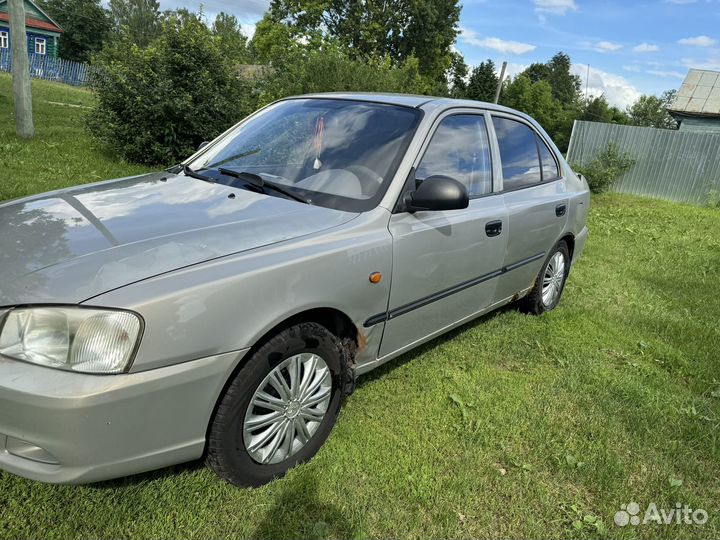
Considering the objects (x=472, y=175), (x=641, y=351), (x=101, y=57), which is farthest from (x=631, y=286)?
(x=101, y=57)

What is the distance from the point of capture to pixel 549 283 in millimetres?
4758

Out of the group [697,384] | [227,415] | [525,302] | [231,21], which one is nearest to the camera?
[227,415]

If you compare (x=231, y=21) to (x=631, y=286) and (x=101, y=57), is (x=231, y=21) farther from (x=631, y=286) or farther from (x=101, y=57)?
(x=631, y=286)

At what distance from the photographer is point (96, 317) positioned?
1.79 m

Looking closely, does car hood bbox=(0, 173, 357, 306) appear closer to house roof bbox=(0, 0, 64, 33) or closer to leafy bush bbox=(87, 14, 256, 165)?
leafy bush bbox=(87, 14, 256, 165)

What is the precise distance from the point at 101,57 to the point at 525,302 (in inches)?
365

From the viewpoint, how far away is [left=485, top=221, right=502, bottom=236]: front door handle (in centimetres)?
338

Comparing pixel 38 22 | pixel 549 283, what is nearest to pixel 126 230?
pixel 549 283

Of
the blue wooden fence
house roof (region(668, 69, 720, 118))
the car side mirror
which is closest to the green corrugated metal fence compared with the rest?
house roof (region(668, 69, 720, 118))

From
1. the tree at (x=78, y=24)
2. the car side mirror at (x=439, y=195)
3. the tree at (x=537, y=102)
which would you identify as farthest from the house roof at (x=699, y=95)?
the tree at (x=78, y=24)

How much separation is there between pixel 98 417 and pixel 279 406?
0.77m

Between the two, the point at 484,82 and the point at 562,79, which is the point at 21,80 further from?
the point at 562,79

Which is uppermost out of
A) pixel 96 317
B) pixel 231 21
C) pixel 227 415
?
pixel 231 21

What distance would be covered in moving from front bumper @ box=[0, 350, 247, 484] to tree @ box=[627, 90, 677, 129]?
57770mm
